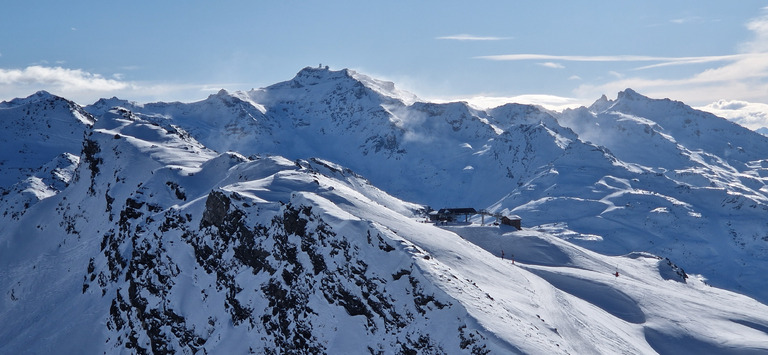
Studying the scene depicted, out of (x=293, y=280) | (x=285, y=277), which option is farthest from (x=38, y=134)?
(x=293, y=280)

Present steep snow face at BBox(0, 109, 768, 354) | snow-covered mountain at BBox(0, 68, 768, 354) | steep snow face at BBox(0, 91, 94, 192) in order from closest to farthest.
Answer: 1. steep snow face at BBox(0, 109, 768, 354)
2. snow-covered mountain at BBox(0, 68, 768, 354)
3. steep snow face at BBox(0, 91, 94, 192)

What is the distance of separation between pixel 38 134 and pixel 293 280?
17427 cm

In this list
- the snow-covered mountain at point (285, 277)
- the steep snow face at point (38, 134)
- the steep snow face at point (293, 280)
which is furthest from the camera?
the steep snow face at point (38, 134)

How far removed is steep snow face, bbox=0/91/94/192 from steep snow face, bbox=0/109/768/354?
85957 millimetres

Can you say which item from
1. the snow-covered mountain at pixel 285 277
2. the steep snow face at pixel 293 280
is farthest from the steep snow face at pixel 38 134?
the steep snow face at pixel 293 280

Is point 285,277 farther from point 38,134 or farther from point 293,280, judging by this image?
point 38,134

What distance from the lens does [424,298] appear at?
4238 cm

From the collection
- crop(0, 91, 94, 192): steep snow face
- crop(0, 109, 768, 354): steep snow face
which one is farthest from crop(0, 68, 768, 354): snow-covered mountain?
crop(0, 91, 94, 192): steep snow face

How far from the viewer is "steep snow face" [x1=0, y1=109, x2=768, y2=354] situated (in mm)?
44188

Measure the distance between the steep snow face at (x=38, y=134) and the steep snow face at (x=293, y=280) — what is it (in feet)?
282

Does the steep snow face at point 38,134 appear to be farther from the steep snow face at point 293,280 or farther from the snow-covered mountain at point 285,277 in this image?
the steep snow face at point 293,280

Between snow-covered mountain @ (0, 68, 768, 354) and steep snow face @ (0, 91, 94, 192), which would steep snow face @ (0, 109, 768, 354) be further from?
steep snow face @ (0, 91, 94, 192)

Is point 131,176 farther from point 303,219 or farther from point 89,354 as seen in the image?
point 303,219

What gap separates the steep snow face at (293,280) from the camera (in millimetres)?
44188
